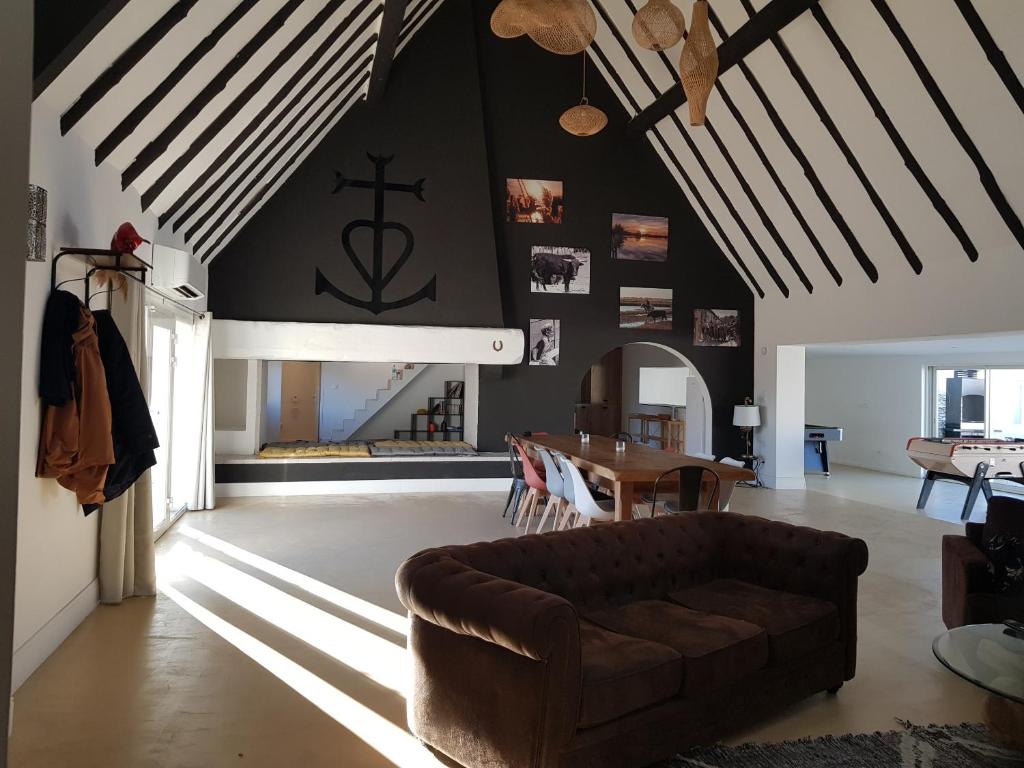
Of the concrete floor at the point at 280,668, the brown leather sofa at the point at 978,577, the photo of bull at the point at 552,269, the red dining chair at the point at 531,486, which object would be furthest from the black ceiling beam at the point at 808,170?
the brown leather sofa at the point at 978,577

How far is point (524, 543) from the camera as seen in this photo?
3105 millimetres

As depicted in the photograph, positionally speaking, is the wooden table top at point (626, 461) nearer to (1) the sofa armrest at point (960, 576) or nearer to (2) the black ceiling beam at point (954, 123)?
(1) the sofa armrest at point (960, 576)

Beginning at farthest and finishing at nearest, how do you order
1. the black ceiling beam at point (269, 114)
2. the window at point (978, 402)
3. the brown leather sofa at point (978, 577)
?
the window at point (978, 402)
the black ceiling beam at point (269, 114)
the brown leather sofa at point (978, 577)

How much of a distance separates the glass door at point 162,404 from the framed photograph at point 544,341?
449 centimetres

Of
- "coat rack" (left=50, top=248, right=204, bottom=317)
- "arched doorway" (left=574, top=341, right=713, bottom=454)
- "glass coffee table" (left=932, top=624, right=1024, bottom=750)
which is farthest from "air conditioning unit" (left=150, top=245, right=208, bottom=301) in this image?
"arched doorway" (left=574, top=341, right=713, bottom=454)

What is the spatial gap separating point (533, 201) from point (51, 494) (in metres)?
7.20

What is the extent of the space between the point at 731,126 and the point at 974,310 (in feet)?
10.8

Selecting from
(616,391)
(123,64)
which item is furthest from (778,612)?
(616,391)

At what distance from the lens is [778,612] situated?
3.16 metres

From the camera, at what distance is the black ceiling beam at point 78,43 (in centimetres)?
308

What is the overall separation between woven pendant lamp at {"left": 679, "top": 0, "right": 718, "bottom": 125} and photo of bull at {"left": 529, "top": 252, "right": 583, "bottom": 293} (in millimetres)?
5487

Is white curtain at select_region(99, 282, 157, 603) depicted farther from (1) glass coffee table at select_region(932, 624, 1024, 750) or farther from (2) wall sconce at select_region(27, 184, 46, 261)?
(1) glass coffee table at select_region(932, 624, 1024, 750)

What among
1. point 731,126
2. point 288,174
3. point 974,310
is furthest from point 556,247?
point 974,310

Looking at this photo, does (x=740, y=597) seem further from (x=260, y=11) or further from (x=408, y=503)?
(x=408, y=503)
